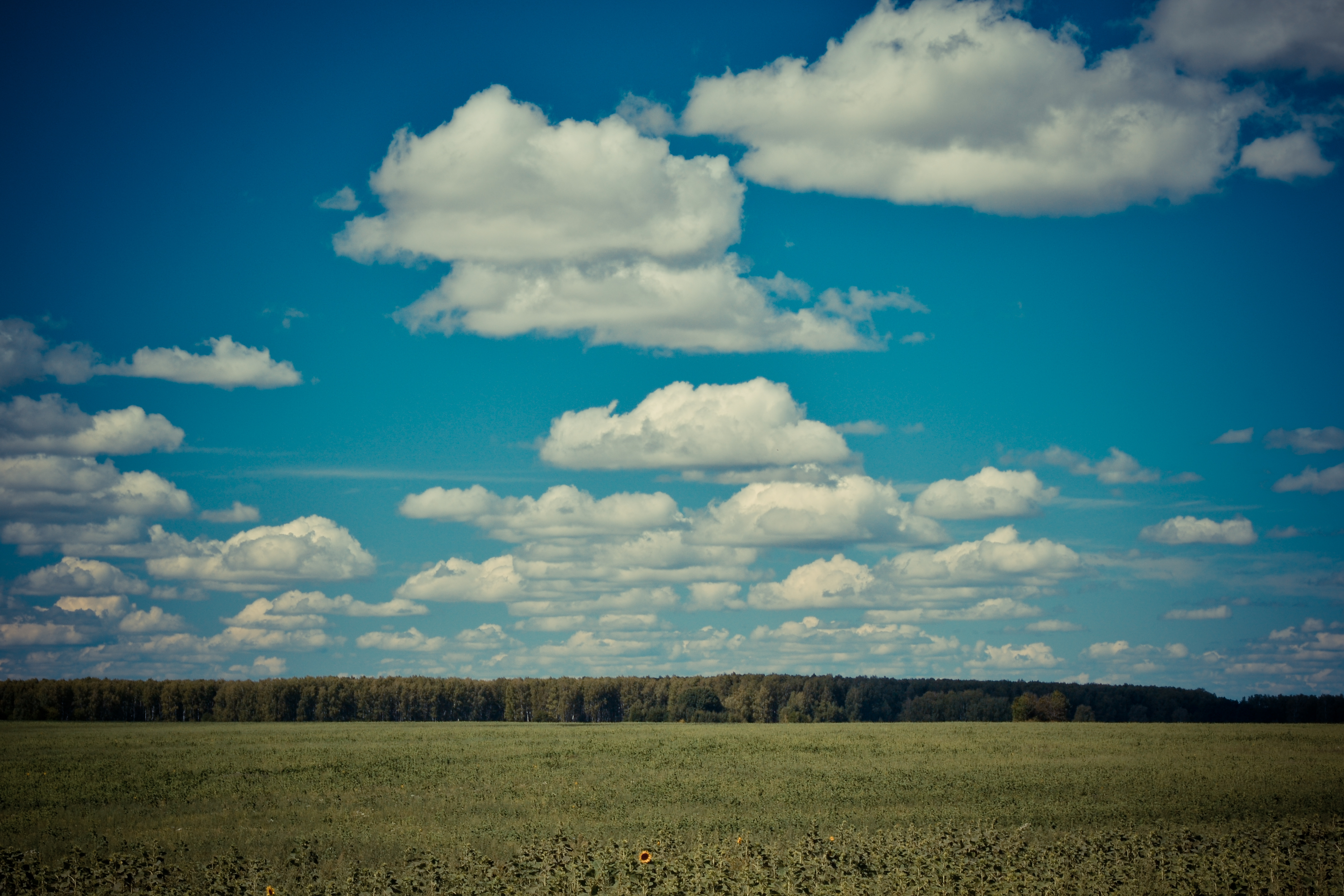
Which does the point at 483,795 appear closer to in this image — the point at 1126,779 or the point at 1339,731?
the point at 1126,779

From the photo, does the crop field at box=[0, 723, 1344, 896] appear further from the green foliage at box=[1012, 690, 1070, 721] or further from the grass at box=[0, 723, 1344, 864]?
the green foliage at box=[1012, 690, 1070, 721]

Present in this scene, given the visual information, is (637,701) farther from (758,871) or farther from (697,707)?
(758,871)

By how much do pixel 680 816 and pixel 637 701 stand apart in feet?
462

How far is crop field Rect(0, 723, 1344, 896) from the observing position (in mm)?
21406

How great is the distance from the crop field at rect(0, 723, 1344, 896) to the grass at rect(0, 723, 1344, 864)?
0.22 m

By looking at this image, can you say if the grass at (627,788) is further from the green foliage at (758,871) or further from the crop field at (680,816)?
the green foliage at (758,871)

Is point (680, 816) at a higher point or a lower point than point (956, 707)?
higher

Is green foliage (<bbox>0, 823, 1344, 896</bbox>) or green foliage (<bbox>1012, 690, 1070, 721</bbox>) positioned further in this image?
green foliage (<bbox>1012, 690, 1070, 721</bbox>)

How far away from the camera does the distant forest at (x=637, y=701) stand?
140 metres

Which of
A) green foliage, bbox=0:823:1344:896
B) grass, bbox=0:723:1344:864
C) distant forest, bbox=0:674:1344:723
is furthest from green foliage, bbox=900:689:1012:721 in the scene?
green foliage, bbox=0:823:1344:896

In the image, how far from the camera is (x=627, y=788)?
1636 inches

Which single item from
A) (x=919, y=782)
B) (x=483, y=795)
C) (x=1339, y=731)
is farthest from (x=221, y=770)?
(x=1339, y=731)

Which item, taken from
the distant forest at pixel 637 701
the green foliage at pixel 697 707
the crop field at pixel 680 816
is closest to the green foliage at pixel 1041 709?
the distant forest at pixel 637 701

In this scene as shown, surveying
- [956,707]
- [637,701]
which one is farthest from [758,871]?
[637,701]
